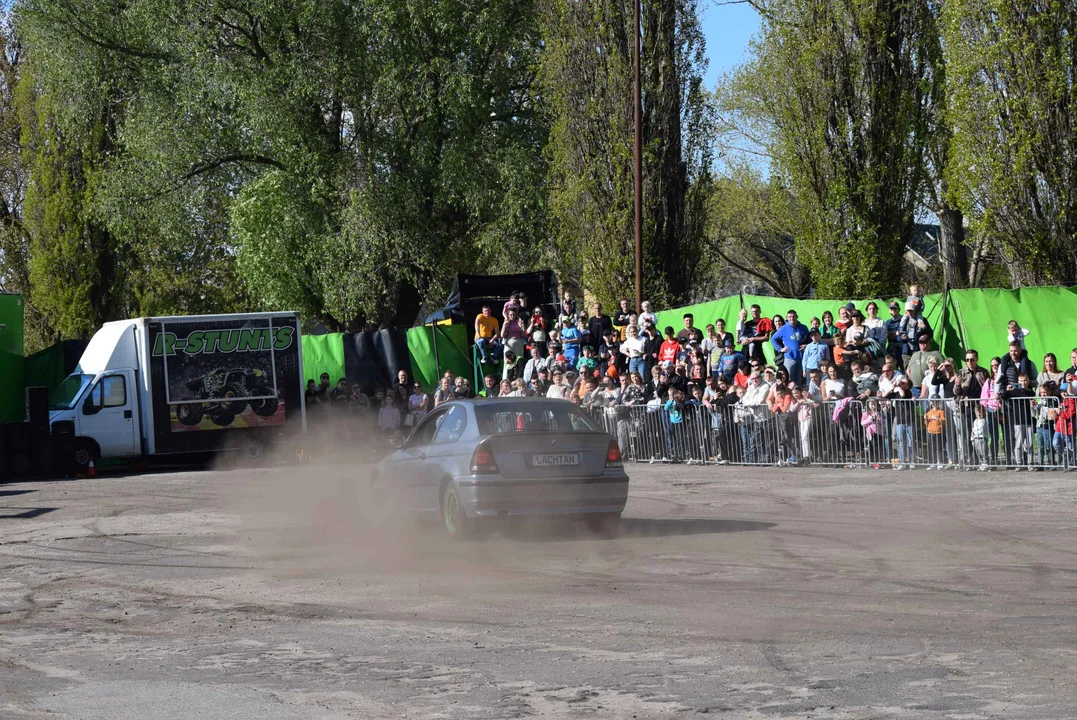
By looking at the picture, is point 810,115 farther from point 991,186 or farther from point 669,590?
point 669,590

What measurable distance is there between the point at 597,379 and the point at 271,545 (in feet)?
41.4

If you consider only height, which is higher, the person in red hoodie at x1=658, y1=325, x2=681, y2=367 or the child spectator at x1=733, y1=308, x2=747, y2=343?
the child spectator at x1=733, y1=308, x2=747, y2=343

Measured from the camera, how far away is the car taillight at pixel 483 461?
12.1 meters

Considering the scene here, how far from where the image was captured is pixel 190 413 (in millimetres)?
26094

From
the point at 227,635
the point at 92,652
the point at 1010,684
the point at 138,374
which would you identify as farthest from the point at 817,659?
the point at 138,374

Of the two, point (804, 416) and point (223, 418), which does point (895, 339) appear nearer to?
point (804, 416)

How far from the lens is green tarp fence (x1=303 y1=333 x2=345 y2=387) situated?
3238cm

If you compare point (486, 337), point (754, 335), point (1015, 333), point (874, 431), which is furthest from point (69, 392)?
point (1015, 333)

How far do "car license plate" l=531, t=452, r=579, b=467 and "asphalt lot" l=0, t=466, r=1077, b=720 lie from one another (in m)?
0.77

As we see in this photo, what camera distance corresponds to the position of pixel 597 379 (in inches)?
981

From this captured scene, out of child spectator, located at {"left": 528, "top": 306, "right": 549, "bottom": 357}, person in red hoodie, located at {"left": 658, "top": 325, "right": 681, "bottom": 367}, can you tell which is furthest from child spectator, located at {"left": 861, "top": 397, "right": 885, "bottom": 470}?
child spectator, located at {"left": 528, "top": 306, "right": 549, "bottom": 357}

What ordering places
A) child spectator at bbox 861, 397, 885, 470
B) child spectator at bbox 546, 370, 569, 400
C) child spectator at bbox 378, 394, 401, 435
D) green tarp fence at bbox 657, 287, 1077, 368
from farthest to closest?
child spectator at bbox 378, 394, 401, 435
child spectator at bbox 546, 370, 569, 400
green tarp fence at bbox 657, 287, 1077, 368
child spectator at bbox 861, 397, 885, 470

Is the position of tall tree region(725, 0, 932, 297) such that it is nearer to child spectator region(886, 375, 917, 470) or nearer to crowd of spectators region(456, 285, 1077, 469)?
crowd of spectators region(456, 285, 1077, 469)

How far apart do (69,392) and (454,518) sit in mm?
17005
